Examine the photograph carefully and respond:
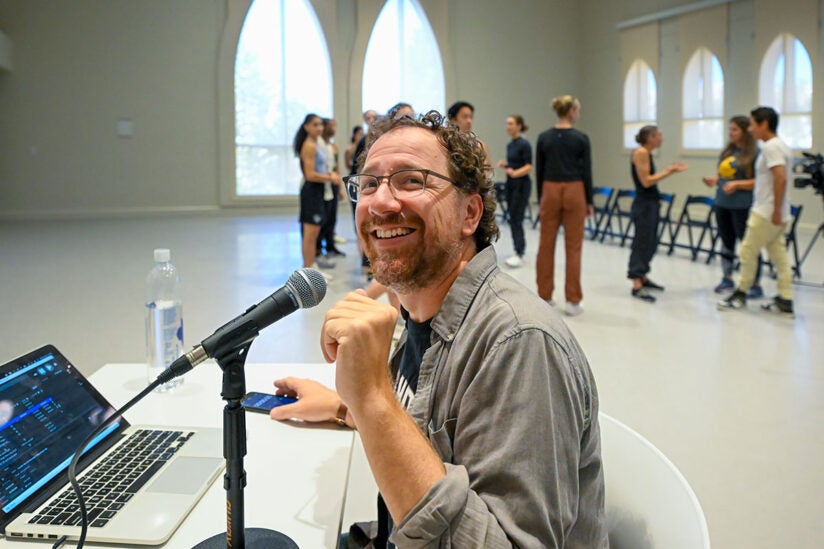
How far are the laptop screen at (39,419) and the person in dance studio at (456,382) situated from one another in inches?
22.7

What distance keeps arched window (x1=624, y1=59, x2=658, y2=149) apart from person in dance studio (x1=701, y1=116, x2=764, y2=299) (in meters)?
6.73

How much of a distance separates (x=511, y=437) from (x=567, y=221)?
4.58 meters

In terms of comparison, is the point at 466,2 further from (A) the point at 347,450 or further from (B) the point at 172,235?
(A) the point at 347,450

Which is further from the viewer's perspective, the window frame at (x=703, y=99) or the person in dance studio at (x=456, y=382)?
the window frame at (x=703, y=99)

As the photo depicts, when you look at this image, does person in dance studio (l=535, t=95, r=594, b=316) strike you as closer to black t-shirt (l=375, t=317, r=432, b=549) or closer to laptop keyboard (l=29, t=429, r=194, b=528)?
black t-shirt (l=375, t=317, r=432, b=549)

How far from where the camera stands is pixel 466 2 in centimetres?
1388

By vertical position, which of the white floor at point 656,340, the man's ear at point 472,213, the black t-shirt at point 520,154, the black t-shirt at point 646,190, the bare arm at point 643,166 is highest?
the black t-shirt at point 520,154

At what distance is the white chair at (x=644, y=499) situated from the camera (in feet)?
3.40

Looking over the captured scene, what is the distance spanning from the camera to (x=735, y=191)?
234 inches

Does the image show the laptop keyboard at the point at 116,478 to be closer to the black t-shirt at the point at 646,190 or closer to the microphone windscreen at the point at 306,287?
the microphone windscreen at the point at 306,287

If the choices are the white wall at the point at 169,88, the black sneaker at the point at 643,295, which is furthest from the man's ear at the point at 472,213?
the white wall at the point at 169,88

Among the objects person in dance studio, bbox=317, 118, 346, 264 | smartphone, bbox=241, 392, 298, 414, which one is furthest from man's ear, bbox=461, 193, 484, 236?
person in dance studio, bbox=317, 118, 346, 264

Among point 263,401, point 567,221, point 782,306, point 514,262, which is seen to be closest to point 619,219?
point 514,262

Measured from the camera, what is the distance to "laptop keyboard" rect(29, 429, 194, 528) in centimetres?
116
